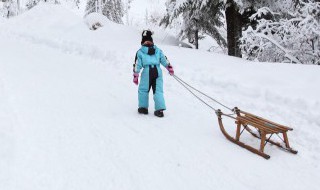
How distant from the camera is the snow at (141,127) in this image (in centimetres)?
479

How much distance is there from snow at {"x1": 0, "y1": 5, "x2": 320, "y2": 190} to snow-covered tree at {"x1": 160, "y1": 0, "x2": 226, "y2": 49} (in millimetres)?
1951

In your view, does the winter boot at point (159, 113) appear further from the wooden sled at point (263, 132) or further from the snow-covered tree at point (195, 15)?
the snow-covered tree at point (195, 15)

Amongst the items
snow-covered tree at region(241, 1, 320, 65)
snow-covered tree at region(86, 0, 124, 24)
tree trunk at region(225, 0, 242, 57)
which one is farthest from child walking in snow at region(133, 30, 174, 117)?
snow-covered tree at region(86, 0, 124, 24)

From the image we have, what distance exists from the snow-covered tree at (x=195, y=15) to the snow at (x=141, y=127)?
195 centimetres

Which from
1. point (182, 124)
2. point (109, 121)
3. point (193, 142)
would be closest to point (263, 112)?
point (182, 124)

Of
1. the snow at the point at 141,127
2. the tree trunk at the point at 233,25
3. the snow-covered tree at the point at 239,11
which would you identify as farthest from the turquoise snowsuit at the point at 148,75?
the tree trunk at the point at 233,25

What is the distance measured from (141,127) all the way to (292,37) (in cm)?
551

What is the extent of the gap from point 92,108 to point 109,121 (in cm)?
99

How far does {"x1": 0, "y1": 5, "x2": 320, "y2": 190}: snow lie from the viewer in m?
4.79

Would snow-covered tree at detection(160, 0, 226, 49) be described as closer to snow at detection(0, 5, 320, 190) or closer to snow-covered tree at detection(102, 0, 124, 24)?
snow at detection(0, 5, 320, 190)

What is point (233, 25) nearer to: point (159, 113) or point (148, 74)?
point (148, 74)

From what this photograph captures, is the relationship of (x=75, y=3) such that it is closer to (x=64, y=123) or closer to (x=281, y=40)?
(x=281, y=40)

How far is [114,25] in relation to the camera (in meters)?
19.7

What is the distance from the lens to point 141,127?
6.64 meters
